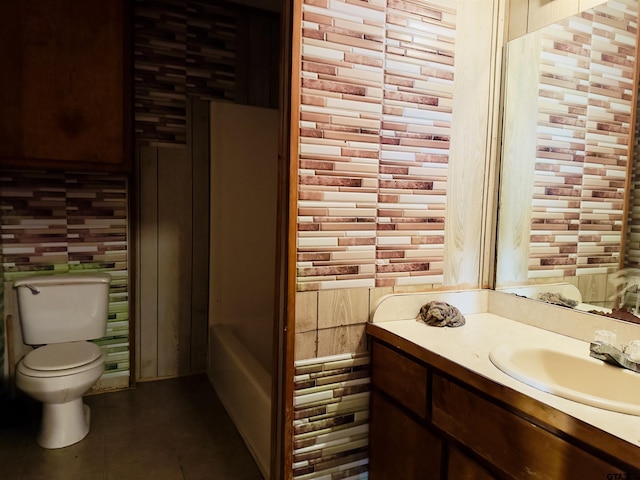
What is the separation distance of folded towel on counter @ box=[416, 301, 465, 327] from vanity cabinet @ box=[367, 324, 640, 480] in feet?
0.66

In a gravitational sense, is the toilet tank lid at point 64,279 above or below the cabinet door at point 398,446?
above

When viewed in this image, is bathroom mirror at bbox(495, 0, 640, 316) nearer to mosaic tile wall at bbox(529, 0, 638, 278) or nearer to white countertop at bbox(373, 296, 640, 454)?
mosaic tile wall at bbox(529, 0, 638, 278)

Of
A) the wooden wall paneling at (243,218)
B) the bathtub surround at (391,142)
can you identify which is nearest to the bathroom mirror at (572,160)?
the bathtub surround at (391,142)

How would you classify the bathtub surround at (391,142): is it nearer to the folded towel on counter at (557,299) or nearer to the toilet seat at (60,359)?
the folded towel on counter at (557,299)

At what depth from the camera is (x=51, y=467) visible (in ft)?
6.49

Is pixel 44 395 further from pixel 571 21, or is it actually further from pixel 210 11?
pixel 571 21

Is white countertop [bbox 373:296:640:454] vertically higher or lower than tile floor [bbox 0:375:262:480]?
higher

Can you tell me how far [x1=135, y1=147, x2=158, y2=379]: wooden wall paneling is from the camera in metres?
2.81

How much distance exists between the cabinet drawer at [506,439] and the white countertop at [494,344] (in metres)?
0.07

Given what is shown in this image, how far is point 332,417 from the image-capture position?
1.58 metres

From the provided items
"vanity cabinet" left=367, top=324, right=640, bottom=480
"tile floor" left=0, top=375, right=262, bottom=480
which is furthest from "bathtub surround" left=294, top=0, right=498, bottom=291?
"tile floor" left=0, top=375, right=262, bottom=480

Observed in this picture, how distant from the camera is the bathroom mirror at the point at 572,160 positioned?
1.40m

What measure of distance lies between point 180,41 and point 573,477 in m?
3.07

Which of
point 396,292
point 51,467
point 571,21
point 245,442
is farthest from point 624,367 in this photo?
point 51,467
